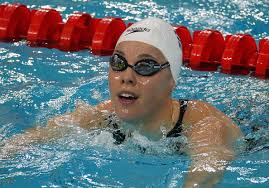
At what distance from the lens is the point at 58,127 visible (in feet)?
11.4

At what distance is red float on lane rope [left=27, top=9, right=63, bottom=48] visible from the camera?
5605mm

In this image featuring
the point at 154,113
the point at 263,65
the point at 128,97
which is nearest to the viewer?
the point at 128,97

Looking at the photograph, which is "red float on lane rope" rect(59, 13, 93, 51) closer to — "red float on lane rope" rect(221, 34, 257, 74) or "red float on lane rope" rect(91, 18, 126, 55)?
"red float on lane rope" rect(91, 18, 126, 55)

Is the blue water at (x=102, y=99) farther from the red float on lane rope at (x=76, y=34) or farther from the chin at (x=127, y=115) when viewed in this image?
the chin at (x=127, y=115)

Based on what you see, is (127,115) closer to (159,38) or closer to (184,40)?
(159,38)

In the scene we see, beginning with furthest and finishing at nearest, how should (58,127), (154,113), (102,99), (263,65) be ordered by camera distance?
A: (263,65) < (102,99) < (58,127) < (154,113)

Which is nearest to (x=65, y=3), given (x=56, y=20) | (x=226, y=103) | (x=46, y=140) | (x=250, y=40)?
(x=56, y=20)

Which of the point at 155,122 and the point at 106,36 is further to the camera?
the point at 106,36

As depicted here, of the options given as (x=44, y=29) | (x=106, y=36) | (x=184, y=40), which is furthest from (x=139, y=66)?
(x=44, y=29)

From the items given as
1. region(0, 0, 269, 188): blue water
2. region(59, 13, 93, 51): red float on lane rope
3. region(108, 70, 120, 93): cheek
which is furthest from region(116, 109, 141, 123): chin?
region(59, 13, 93, 51): red float on lane rope

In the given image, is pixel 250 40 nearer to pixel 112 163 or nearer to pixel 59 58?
pixel 59 58

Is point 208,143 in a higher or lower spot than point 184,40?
lower

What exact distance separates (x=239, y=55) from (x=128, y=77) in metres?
2.30

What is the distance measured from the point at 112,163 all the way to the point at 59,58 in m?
2.15
